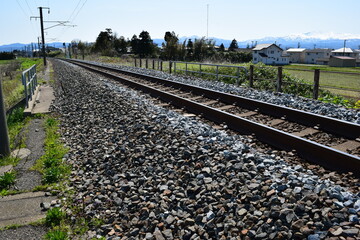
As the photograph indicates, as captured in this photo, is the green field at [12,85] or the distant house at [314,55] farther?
the distant house at [314,55]

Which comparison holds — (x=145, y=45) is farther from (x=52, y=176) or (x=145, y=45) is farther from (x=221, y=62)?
(x=52, y=176)

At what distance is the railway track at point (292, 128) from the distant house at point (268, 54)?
4243 inches

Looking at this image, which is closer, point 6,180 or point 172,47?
point 6,180

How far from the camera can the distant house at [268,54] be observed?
11500 centimetres

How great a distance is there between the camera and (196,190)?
4176 millimetres

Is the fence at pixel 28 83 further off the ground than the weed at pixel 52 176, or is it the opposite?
the fence at pixel 28 83

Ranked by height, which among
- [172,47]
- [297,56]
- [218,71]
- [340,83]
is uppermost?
[297,56]

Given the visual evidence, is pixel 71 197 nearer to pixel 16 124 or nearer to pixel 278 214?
pixel 278 214

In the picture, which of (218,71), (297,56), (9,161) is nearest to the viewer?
(9,161)

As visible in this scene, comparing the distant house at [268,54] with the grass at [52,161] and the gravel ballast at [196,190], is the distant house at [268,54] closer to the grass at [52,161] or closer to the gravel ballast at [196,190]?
the grass at [52,161]

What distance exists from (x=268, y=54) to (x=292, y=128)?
4635 inches

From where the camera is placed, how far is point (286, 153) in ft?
16.9

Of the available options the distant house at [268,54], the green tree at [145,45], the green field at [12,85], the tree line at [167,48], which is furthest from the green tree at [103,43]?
the distant house at [268,54]

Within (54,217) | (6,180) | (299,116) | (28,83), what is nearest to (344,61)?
(28,83)
